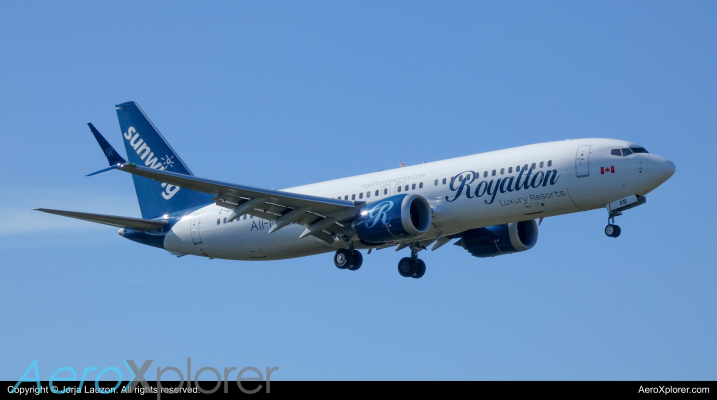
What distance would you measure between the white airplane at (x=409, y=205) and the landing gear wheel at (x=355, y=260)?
5cm

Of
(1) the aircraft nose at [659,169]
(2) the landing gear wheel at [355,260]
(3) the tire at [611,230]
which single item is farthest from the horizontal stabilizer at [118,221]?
(1) the aircraft nose at [659,169]

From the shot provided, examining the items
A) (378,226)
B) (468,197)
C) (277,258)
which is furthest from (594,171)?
(277,258)

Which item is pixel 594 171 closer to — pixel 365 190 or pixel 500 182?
pixel 500 182

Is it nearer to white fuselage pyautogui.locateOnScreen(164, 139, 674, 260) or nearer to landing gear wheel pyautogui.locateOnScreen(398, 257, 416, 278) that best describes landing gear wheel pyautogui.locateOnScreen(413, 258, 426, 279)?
landing gear wheel pyautogui.locateOnScreen(398, 257, 416, 278)

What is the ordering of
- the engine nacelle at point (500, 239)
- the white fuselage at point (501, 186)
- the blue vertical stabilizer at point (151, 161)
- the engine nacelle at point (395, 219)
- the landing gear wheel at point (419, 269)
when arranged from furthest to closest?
the blue vertical stabilizer at point (151, 161)
the engine nacelle at point (500, 239)
the landing gear wheel at point (419, 269)
the engine nacelle at point (395, 219)
the white fuselage at point (501, 186)

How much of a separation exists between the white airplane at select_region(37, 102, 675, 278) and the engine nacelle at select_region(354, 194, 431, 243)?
0.16 ft

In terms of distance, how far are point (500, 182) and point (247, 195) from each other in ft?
32.3

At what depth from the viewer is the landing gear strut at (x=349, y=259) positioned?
43656 millimetres

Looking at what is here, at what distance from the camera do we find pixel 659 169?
3897 cm

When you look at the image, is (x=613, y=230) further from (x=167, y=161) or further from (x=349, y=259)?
(x=167, y=161)

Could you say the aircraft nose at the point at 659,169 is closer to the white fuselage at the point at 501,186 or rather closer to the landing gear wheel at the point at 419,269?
the white fuselage at the point at 501,186

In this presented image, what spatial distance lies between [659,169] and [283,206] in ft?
48.2

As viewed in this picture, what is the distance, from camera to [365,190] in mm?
44188

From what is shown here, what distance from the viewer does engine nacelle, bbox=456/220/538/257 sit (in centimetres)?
4612
